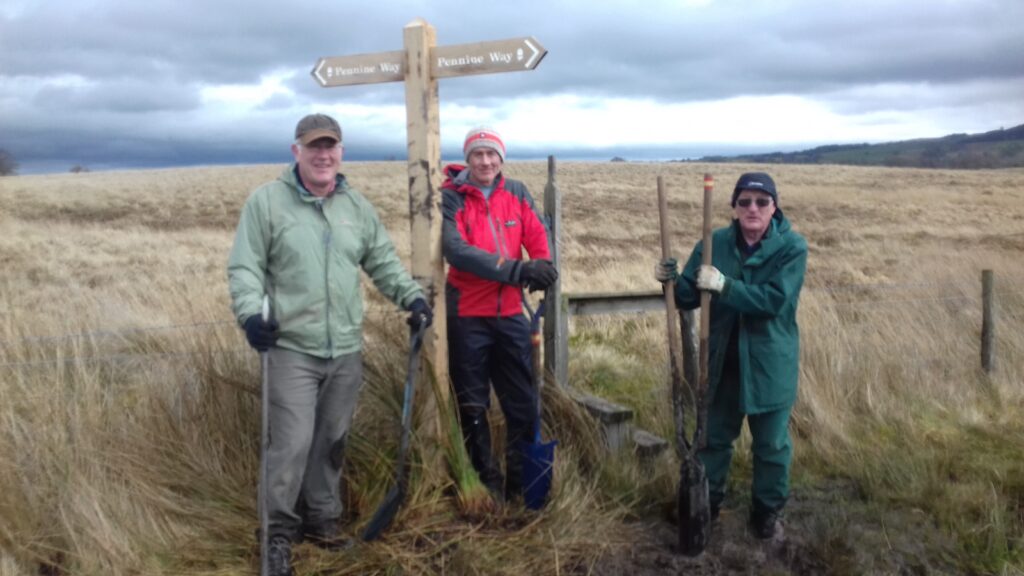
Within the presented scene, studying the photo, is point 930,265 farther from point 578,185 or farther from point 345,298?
point 578,185

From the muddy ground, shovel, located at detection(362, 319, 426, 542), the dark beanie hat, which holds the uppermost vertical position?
the dark beanie hat

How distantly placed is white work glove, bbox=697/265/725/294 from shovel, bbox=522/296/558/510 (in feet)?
2.84

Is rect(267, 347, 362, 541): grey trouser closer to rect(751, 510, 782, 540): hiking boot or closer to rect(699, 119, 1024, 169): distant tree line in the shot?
rect(751, 510, 782, 540): hiking boot

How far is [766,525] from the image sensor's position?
4219mm

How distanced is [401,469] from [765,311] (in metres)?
1.82

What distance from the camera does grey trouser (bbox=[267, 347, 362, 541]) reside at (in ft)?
11.8

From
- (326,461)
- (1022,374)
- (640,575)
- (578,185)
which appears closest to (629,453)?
(640,575)

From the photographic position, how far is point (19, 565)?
366 cm

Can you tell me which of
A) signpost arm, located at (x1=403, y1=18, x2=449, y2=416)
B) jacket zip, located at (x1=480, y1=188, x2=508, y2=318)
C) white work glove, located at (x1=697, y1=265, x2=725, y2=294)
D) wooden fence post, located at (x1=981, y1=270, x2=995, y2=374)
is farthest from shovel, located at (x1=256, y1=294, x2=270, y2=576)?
wooden fence post, located at (x1=981, y1=270, x2=995, y2=374)

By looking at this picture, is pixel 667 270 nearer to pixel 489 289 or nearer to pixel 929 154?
pixel 489 289

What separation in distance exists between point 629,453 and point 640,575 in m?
0.96

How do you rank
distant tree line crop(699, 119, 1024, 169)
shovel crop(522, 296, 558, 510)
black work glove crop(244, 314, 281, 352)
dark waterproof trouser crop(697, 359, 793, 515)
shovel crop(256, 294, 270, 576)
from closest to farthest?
black work glove crop(244, 314, 281, 352), shovel crop(256, 294, 270, 576), dark waterproof trouser crop(697, 359, 793, 515), shovel crop(522, 296, 558, 510), distant tree line crop(699, 119, 1024, 169)

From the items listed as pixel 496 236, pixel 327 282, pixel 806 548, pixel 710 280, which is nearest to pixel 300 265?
pixel 327 282

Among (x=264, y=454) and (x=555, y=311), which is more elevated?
(x=555, y=311)
